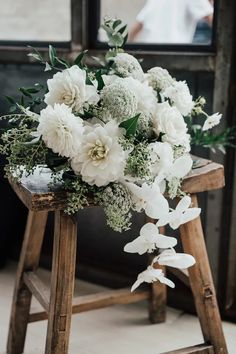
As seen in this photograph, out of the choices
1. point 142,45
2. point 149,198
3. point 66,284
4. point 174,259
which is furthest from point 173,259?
point 142,45

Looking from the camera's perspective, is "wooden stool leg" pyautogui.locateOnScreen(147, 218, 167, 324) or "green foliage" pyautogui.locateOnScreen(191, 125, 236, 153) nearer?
"green foliage" pyautogui.locateOnScreen(191, 125, 236, 153)

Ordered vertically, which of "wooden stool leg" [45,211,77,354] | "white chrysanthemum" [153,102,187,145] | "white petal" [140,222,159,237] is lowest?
"wooden stool leg" [45,211,77,354]

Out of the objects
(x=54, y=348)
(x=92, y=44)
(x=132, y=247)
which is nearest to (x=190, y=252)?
(x=132, y=247)

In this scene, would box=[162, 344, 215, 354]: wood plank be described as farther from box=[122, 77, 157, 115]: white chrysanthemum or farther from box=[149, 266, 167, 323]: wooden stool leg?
box=[122, 77, 157, 115]: white chrysanthemum

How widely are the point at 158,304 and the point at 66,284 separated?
27.7 inches

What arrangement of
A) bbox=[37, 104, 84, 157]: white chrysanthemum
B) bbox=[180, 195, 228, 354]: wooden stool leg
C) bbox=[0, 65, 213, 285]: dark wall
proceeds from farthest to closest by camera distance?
bbox=[0, 65, 213, 285]: dark wall, bbox=[180, 195, 228, 354]: wooden stool leg, bbox=[37, 104, 84, 157]: white chrysanthemum

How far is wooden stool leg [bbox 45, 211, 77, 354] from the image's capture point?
1.24 meters

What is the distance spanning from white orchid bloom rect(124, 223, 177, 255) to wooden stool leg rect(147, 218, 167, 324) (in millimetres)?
660

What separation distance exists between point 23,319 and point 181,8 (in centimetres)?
116

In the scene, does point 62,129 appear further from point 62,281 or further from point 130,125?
point 62,281

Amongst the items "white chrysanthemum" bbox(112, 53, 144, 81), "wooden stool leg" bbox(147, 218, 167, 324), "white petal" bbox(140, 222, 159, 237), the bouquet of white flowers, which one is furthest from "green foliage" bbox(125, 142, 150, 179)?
"wooden stool leg" bbox(147, 218, 167, 324)

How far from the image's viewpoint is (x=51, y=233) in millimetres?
2275

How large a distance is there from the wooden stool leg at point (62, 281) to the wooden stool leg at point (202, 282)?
0.32 metres

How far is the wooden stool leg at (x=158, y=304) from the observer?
1842 millimetres
